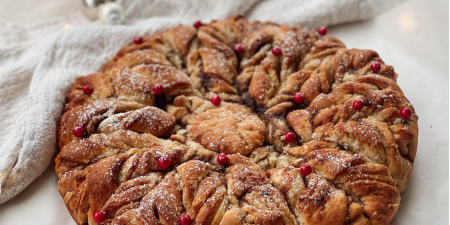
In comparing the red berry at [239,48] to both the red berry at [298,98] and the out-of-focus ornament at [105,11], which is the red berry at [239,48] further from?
the out-of-focus ornament at [105,11]

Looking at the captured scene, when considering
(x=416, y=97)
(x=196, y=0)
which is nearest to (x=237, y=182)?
(x=416, y=97)

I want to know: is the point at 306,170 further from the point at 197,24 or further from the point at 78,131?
the point at 197,24

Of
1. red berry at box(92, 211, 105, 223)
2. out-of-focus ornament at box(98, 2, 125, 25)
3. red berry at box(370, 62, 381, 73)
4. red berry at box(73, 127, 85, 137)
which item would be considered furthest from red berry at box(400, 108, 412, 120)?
out-of-focus ornament at box(98, 2, 125, 25)

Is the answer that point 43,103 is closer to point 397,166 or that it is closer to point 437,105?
point 397,166

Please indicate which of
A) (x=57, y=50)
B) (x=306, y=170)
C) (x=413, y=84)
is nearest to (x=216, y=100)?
(x=306, y=170)

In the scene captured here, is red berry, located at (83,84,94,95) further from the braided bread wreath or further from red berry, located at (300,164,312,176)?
red berry, located at (300,164,312,176)

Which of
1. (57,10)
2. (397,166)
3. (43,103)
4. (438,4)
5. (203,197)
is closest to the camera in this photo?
(203,197)
